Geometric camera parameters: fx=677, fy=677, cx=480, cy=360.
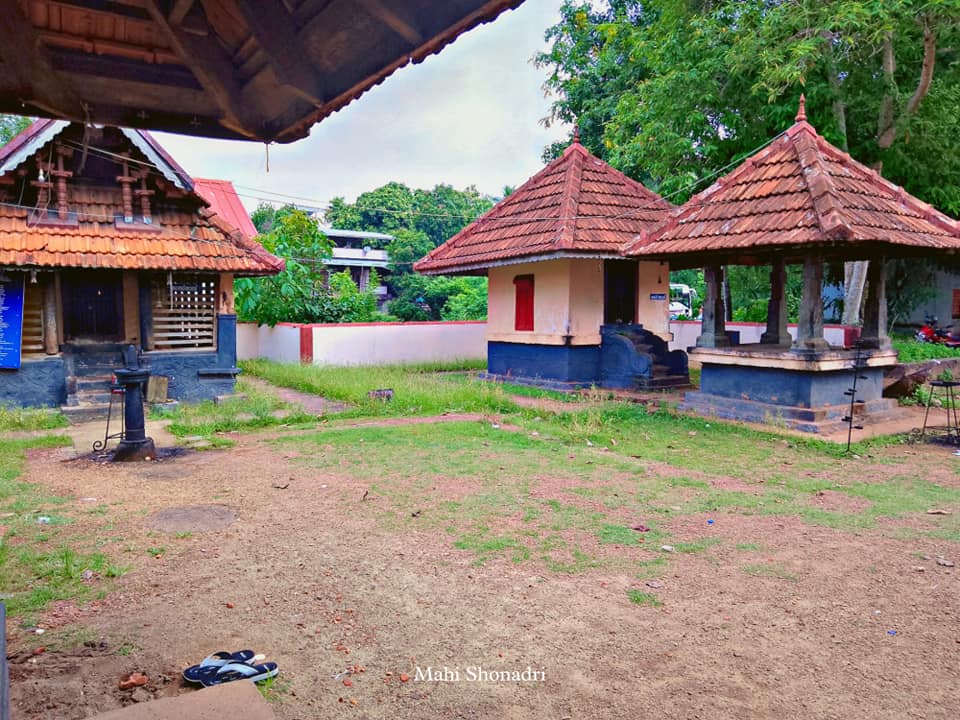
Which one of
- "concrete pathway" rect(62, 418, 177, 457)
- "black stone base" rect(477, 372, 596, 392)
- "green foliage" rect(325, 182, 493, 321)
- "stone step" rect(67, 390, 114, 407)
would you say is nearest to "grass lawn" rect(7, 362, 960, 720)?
"concrete pathway" rect(62, 418, 177, 457)

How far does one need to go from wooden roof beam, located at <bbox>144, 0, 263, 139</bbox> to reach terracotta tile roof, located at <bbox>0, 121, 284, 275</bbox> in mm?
8496

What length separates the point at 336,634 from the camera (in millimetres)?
3814

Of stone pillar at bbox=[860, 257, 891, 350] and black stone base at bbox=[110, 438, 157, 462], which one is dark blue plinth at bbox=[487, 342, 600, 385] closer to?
stone pillar at bbox=[860, 257, 891, 350]

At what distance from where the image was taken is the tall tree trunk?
12031 millimetres

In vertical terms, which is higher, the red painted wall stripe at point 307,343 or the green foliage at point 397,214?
the green foliage at point 397,214

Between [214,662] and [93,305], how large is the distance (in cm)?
1054

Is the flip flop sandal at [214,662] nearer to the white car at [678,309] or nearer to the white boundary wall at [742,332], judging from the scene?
the white boundary wall at [742,332]

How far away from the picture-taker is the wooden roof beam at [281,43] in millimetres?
3102

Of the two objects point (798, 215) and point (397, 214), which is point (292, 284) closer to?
point (798, 215)

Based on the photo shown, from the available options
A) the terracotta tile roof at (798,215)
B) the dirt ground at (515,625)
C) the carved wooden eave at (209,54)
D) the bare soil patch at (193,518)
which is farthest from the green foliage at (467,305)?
the carved wooden eave at (209,54)

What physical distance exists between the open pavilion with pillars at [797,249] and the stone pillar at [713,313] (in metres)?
0.02

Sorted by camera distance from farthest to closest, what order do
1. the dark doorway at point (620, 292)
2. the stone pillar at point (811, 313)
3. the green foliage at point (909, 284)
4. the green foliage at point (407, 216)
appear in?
the green foliage at point (407, 216) < the green foliage at point (909, 284) < the dark doorway at point (620, 292) < the stone pillar at point (811, 313)

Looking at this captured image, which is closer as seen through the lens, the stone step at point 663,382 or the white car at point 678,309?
the stone step at point 663,382

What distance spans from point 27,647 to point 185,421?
24.2 feet
